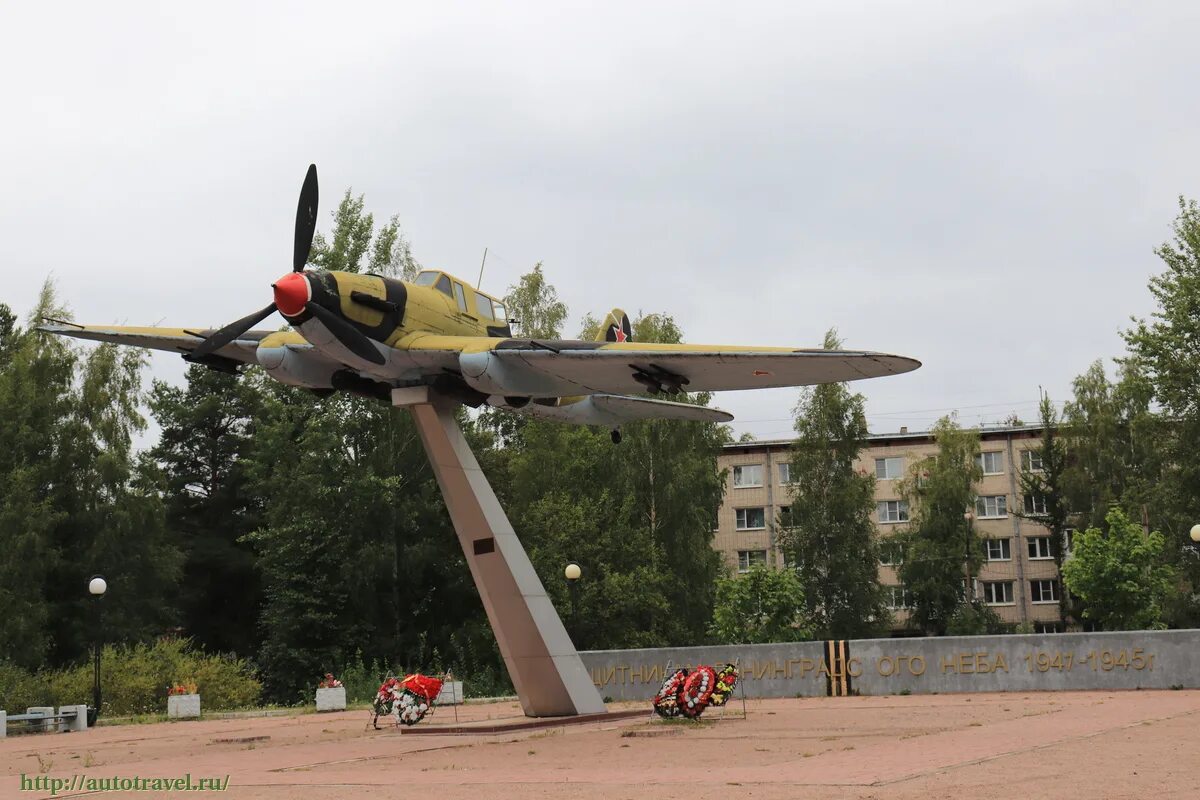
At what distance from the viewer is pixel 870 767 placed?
38.1 ft

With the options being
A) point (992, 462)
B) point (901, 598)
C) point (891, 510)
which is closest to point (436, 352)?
point (901, 598)

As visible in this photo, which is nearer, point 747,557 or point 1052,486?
point 1052,486

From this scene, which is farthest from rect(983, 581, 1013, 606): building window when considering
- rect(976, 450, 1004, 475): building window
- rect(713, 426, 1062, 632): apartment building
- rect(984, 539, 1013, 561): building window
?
rect(976, 450, 1004, 475): building window

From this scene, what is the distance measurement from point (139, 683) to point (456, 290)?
19.3 meters

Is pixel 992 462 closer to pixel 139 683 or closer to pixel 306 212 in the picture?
pixel 139 683

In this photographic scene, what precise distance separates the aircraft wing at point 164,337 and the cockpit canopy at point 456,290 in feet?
10.9

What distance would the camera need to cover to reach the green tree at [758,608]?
1577 inches

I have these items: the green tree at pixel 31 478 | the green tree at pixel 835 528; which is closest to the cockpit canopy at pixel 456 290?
the green tree at pixel 31 478

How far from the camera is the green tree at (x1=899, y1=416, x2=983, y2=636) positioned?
2208 inches

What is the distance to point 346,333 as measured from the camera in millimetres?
17891

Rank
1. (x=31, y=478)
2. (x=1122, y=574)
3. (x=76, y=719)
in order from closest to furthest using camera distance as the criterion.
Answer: (x=76, y=719) < (x=1122, y=574) < (x=31, y=478)

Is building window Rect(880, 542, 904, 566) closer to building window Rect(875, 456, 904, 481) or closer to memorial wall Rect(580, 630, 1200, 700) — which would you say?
building window Rect(875, 456, 904, 481)

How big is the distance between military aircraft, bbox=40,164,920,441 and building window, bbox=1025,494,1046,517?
45.3m

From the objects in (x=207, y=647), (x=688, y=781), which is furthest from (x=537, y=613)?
(x=207, y=647)
